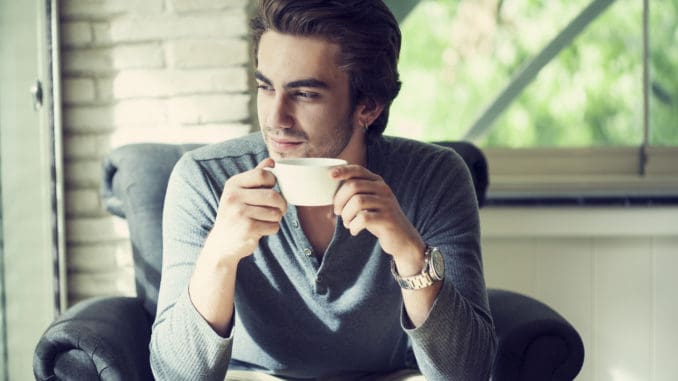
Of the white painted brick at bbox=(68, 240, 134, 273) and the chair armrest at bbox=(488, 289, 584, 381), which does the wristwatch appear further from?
the white painted brick at bbox=(68, 240, 134, 273)

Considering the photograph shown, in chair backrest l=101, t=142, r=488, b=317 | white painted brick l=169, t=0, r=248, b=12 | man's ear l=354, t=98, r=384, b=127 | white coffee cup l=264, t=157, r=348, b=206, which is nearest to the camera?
white coffee cup l=264, t=157, r=348, b=206

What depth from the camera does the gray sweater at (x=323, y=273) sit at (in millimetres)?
1530

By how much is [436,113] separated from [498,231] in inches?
17.5

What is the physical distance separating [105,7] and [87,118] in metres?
0.32

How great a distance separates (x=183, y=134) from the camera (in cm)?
236

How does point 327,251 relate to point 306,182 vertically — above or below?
below

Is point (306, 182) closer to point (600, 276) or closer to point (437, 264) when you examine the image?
point (437, 264)

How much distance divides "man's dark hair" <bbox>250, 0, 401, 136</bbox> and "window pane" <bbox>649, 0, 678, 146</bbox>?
4.33ft

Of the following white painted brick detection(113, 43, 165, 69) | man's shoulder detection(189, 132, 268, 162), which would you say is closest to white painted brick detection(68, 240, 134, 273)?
white painted brick detection(113, 43, 165, 69)

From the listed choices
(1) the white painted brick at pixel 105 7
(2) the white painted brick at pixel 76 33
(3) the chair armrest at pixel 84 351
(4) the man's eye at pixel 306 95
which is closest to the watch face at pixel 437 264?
(4) the man's eye at pixel 306 95

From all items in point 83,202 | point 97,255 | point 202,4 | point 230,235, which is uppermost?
point 202,4

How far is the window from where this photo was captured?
8.59ft

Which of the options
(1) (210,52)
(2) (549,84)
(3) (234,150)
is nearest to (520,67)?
(2) (549,84)

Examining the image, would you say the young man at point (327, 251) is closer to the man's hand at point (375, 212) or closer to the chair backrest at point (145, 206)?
the man's hand at point (375, 212)
